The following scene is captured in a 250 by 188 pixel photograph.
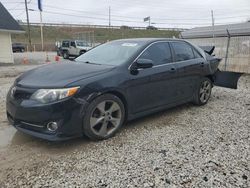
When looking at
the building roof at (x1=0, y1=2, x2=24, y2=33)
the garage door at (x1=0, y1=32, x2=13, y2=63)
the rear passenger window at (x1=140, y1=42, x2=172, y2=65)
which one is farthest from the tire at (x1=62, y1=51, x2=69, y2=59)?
the rear passenger window at (x1=140, y1=42, x2=172, y2=65)

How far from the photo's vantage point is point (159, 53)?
465 centimetres

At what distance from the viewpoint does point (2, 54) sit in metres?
17.9

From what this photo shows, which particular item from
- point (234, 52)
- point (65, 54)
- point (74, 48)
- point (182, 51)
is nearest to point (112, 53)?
point (182, 51)

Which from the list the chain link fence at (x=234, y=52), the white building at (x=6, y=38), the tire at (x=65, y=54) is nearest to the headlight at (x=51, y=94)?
the chain link fence at (x=234, y=52)

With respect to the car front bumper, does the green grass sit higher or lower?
higher

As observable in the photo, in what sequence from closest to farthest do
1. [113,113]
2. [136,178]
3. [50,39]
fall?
[136,178] < [113,113] < [50,39]

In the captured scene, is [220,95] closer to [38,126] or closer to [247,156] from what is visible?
[247,156]

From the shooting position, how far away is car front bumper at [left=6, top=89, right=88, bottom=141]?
3.20m

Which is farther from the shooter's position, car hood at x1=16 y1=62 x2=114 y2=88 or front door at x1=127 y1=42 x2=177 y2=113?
front door at x1=127 y1=42 x2=177 y2=113

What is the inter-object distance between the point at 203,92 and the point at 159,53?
1.78 metres

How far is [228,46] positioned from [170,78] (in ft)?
27.7

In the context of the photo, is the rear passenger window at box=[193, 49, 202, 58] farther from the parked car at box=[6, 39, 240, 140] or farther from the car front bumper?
the car front bumper

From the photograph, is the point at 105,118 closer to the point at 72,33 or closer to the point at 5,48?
the point at 5,48

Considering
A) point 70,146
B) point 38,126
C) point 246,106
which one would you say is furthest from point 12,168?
point 246,106
